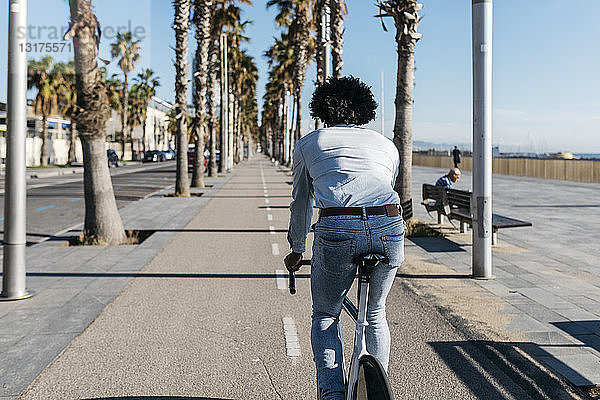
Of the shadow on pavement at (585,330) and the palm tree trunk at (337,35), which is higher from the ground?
the palm tree trunk at (337,35)

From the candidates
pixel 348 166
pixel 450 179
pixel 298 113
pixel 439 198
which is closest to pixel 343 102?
pixel 348 166

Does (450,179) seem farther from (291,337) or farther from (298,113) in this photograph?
(298,113)

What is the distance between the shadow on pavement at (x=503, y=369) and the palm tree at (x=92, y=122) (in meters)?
→ 7.53

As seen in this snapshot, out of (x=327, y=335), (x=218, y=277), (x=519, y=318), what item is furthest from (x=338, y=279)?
(x=218, y=277)

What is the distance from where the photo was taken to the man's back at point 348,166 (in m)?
3.07

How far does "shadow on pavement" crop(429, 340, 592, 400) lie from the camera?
428cm

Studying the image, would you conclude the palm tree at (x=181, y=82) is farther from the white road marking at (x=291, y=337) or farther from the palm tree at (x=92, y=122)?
the white road marking at (x=291, y=337)

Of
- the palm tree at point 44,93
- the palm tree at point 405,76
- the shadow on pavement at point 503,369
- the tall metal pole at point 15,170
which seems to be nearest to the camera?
the shadow on pavement at point 503,369

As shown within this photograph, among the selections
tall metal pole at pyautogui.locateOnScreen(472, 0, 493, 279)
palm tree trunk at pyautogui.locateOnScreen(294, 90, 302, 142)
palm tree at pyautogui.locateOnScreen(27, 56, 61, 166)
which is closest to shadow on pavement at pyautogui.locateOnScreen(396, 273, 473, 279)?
tall metal pole at pyautogui.locateOnScreen(472, 0, 493, 279)

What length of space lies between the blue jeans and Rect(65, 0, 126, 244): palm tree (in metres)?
8.59

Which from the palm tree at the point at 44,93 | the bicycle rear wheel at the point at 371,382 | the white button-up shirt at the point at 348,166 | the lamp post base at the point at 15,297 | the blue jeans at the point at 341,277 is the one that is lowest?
the lamp post base at the point at 15,297

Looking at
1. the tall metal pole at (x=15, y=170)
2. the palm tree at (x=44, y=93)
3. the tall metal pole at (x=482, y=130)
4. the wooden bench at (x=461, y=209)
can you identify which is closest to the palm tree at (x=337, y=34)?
the wooden bench at (x=461, y=209)

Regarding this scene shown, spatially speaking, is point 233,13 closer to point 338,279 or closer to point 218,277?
point 218,277

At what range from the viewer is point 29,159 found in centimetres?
5909
